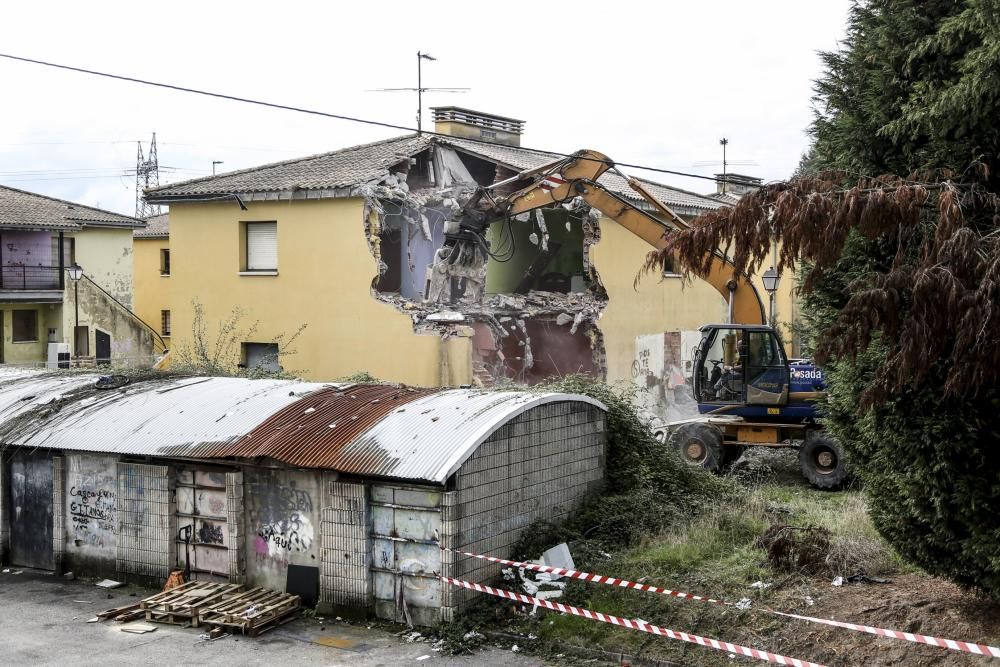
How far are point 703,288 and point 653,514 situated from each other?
1995 centimetres

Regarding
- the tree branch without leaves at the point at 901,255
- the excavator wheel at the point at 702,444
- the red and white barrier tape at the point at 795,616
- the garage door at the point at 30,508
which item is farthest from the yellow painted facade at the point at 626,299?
the tree branch without leaves at the point at 901,255

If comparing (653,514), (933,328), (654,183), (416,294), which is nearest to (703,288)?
(654,183)

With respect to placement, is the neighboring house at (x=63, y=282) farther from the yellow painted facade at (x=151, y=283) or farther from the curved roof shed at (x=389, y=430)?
the curved roof shed at (x=389, y=430)

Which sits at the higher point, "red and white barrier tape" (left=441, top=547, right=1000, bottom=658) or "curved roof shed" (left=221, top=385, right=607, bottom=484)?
"curved roof shed" (left=221, top=385, right=607, bottom=484)

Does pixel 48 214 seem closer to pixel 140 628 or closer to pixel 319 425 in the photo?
pixel 319 425

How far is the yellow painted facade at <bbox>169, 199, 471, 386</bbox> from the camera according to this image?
25.0 metres

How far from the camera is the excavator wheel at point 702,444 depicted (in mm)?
19797

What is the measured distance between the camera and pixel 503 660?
10500 mm

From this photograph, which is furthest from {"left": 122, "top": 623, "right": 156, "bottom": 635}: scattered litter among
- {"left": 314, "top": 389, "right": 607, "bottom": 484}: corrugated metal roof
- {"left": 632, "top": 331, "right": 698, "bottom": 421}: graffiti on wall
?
{"left": 632, "top": 331, "right": 698, "bottom": 421}: graffiti on wall

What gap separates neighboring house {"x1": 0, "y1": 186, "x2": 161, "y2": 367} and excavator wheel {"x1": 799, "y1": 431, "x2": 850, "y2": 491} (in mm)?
26563

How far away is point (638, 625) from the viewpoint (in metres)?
10.3

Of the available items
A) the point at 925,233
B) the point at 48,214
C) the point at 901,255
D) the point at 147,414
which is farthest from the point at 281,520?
the point at 48,214

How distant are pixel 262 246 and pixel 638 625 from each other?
19.0m

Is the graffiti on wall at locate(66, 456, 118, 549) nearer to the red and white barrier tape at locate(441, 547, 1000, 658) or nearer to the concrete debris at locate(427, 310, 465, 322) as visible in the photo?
the red and white barrier tape at locate(441, 547, 1000, 658)
